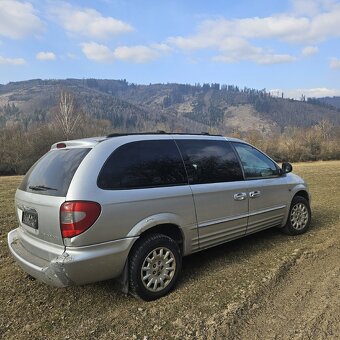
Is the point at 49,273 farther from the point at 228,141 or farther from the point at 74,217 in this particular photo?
the point at 228,141

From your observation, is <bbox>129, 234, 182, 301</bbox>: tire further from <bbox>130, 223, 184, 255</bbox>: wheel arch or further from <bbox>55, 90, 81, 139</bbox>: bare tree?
<bbox>55, 90, 81, 139</bbox>: bare tree

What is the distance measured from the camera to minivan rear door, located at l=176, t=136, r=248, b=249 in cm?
443

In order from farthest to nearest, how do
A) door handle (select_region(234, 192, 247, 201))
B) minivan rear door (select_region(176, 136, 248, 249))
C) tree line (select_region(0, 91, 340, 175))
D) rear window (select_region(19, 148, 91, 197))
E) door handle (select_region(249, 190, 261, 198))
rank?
tree line (select_region(0, 91, 340, 175))
door handle (select_region(249, 190, 261, 198))
door handle (select_region(234, 192, 247, 201))
minivan rear door (select_region(176, 136, 248, 249))
rear window (select_region(19, 148, 91, 197))

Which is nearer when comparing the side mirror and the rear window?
the rear window

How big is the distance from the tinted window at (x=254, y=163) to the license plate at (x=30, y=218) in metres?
2.96

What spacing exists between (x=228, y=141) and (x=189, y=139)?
2.89 feet

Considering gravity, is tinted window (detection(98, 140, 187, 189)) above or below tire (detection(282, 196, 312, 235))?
above

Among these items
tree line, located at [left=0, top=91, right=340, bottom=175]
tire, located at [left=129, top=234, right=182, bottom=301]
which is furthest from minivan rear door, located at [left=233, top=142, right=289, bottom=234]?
tree line, located at [left=0, top=91, right=340, bottom=175]

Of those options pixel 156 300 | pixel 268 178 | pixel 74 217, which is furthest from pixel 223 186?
pixel 74 217

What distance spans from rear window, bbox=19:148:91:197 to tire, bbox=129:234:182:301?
3.32 feet

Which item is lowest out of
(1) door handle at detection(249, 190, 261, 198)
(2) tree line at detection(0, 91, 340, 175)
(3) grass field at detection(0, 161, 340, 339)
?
(2) tree line at detection(0, 91, 340, 175)

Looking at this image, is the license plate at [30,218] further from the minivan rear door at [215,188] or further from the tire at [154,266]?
the minivan rear door at [215,188]

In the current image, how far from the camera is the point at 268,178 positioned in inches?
223

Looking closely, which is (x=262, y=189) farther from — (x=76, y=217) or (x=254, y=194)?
(x=76, y=217)
